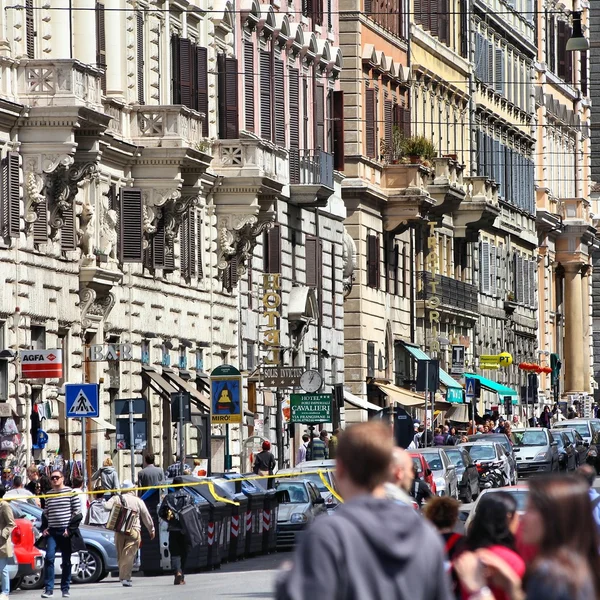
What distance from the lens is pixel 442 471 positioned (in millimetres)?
42094

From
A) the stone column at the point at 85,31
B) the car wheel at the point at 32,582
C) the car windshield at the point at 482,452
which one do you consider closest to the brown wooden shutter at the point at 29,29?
the stone column at the point at 85,31

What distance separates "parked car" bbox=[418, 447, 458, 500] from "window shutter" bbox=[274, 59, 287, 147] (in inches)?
488

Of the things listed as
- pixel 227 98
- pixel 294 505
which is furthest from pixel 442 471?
pixel 227 98

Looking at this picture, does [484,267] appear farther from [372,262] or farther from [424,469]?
[424,469]

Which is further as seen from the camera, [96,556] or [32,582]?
[96,556]

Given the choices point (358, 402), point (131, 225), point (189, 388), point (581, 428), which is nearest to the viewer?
point (131, 225)

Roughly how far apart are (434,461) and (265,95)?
41.0 ft

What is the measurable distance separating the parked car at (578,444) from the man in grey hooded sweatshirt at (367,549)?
170 ft

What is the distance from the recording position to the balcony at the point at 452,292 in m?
70.3

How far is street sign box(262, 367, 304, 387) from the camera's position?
4281 cm

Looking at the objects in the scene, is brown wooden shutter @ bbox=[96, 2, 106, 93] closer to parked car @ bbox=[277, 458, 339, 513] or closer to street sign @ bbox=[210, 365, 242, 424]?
street sign @ bbox=[210, 365, 242, 424]

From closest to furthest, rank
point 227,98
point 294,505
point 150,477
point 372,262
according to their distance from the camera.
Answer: point 150,477
point 294,505
point 227,98
point 372,262

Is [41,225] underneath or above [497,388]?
above

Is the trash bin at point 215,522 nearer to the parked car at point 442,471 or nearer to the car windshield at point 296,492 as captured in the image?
the car windshield at point 296,492
